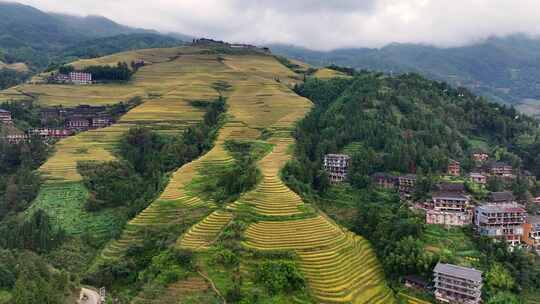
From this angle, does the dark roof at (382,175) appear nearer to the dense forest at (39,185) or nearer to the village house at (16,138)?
the dense forest at (39,185)

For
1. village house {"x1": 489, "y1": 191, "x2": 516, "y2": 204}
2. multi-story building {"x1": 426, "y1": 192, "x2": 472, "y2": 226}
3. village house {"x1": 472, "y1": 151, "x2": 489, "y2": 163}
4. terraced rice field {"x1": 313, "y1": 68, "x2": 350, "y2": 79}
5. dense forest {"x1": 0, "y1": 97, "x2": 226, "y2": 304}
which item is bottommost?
dense forest {"x1": 0, "y1": 97, "x2": 226, "y2": 304}

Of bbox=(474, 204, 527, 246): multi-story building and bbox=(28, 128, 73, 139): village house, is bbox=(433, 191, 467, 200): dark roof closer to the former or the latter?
bbox=(474, 204, 527, 246): multi-story building

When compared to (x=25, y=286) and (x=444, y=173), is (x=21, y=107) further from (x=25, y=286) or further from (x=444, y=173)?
(x=444, y=173)

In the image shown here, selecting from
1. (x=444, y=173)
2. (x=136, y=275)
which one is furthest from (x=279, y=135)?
(x=136, y=275)

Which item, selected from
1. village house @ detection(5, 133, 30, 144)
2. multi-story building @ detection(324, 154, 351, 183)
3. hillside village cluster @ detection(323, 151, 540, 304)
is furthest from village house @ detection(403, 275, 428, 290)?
village house @ detection(5, 133, 30, 144)

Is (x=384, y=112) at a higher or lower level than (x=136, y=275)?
higher

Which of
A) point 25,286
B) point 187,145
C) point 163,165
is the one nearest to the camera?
point 25,286
